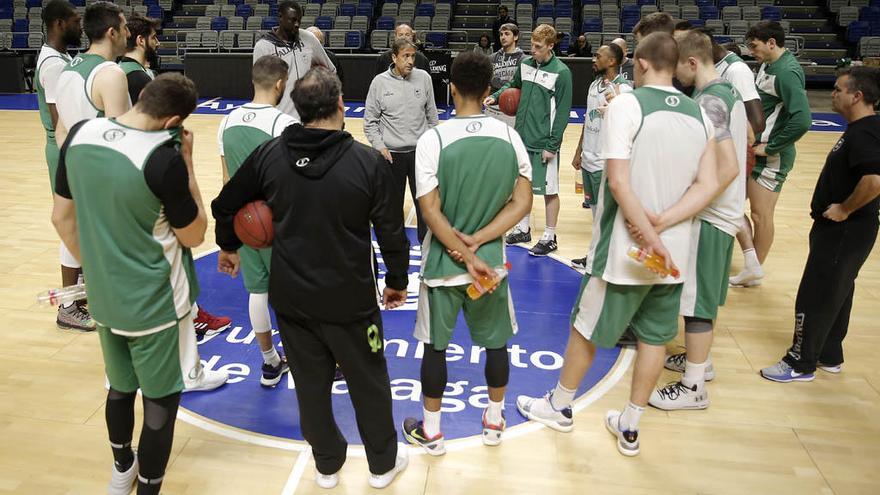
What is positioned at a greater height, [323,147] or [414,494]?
[323,147]

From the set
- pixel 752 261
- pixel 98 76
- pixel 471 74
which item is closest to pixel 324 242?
pixel 471 74

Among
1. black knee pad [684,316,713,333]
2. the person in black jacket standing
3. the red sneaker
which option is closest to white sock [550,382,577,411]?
black knee pad [684,316,713,333]

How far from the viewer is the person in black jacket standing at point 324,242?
2.25 metres

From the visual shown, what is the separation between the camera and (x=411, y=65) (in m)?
4.84

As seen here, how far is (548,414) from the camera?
3.22 metres

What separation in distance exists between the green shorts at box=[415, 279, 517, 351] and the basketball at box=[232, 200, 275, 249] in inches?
29.3

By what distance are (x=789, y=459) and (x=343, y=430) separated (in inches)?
80.7

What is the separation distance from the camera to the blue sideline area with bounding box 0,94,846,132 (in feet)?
37.7

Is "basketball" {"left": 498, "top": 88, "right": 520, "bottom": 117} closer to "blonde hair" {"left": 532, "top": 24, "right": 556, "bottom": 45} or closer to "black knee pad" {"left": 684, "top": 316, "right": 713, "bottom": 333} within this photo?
"blonde hair" {"left": 532, "top": 24, "right": 556, "bottom": 45}

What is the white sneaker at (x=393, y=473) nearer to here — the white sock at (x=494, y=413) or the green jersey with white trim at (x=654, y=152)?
the white sock at (x=494, y=413)

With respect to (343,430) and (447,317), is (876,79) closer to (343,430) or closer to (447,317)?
(447,317)

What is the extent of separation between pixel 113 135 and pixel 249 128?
98 centimetres

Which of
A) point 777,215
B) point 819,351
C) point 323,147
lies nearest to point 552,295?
point 819,351

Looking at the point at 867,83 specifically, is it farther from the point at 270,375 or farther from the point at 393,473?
the point at 270,375
